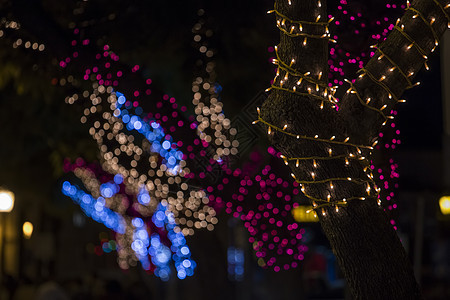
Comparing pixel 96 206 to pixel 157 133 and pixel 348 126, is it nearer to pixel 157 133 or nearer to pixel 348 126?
pixel 157 133

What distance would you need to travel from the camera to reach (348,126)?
4996 millimetres

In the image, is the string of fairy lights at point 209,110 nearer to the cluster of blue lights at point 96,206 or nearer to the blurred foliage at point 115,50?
the blurred foliage at point 115,50

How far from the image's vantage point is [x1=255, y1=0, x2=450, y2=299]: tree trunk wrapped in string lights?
4918 millimetres

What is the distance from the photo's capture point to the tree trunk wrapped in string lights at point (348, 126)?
4918 mm

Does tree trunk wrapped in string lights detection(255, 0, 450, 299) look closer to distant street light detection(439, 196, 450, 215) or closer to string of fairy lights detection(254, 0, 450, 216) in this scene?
string of fairy lights detection(254, 0, 450, 216)

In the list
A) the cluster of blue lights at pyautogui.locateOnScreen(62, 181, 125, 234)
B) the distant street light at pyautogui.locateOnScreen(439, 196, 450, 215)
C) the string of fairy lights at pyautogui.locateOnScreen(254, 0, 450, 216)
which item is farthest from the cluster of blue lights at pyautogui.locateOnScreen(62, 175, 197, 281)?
the string of fairy lights at pyautogui.locateOnScreen(254, 0, 450, 216)

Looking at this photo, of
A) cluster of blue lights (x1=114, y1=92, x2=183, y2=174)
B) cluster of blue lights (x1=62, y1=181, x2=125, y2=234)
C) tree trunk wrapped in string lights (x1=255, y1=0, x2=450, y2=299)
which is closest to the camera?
tree trunk wrapped in string lights (x1=255, y1=0, x2=450, y2=299)

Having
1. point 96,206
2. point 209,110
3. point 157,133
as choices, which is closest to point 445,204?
point 96,206

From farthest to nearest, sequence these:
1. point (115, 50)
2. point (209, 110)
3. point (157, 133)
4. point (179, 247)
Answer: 1. point (179, 247)
2. point (209, 110)
3. point (115, 50)
4. point (157, 133)

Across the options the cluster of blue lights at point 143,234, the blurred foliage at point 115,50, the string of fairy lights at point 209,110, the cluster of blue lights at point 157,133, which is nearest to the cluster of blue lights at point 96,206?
the cluster of blue lights at point 143,234

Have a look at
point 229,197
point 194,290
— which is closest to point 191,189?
point 229,197

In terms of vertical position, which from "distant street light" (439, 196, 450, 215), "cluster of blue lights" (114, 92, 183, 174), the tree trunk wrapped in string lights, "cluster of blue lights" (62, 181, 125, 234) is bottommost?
the tree trunk wrapped in string lights

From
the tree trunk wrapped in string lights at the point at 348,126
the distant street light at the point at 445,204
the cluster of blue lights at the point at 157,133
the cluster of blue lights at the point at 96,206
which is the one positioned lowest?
the tree trunk wrapped in string lights at the point at 348,126

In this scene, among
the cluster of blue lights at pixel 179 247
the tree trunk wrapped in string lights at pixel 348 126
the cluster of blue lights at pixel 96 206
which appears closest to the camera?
the tree trunk wrapped in string lights at pixel 348 126
